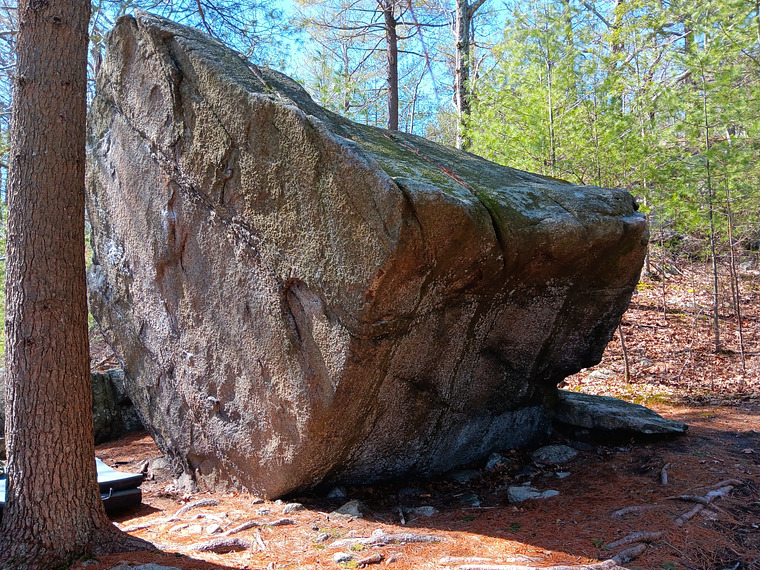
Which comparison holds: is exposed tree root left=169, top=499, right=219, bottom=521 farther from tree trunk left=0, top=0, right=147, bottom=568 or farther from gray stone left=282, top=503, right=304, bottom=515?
tree trunk left=0, top=0, right=147, bottom=568

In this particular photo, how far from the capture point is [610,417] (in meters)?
6.01

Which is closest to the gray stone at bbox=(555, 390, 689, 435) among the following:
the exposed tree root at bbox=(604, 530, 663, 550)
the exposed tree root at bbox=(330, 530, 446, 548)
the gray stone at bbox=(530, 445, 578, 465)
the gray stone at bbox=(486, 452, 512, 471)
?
the gray stone at bbox=(530, 445, 578, 465)

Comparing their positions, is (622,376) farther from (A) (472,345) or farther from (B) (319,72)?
(B) (319,72)

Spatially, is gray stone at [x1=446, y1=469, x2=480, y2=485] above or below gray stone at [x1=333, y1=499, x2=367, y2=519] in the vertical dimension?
below

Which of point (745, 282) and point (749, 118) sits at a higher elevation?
point (749, 118)

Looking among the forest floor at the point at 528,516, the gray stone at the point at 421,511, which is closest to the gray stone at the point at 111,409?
the forest floor at the point at 528,516

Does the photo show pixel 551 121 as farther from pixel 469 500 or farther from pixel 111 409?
pixel 111 409

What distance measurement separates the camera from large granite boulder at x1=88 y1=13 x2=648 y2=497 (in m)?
3.85

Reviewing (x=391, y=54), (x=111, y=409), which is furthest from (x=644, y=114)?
(x=111, y=409)

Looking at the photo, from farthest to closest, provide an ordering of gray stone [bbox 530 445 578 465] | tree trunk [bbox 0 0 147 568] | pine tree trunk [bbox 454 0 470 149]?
pine tree trunk [bbox 454 0 470 149] → gray stone [bbox 530 445 578 465] → tree trunk [bbox 0 0 147 568]

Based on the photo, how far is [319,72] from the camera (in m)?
25.4

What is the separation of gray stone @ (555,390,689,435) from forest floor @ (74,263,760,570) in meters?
0.15

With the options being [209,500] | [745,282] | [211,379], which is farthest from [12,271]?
[745,282]

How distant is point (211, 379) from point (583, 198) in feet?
11.6
